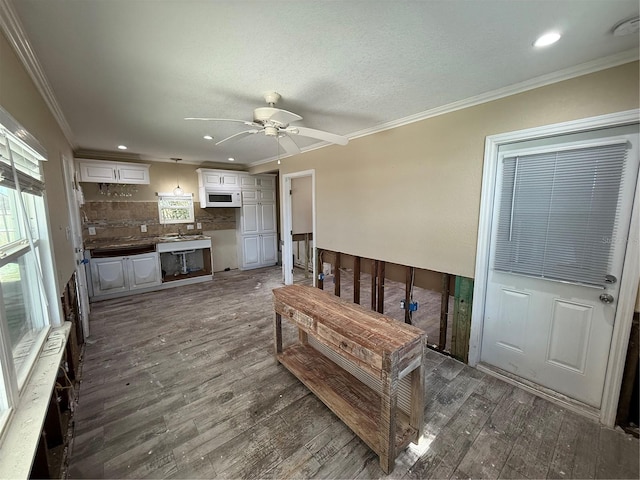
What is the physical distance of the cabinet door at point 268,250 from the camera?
6.02 m

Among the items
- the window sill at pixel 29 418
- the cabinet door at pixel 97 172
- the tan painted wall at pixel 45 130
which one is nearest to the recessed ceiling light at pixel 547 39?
the tan painted wall at pixel 45 130

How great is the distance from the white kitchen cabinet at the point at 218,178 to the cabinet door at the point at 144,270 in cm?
170

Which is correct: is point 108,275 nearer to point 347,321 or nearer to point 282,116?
point 282,116

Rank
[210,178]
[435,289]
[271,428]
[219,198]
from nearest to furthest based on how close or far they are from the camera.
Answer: [271,428], [435,289], [210,178], [219,198]

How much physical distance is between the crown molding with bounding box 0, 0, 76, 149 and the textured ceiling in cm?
3

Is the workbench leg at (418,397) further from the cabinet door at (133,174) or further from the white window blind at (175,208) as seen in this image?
the white window blind at (175,208)

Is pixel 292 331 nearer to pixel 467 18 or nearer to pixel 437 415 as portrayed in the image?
pixel 437 415

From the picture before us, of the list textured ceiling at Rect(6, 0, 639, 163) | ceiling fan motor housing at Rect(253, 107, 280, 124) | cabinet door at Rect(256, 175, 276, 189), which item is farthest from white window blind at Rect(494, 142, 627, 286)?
cabinet door at Rect(256, 175, 276, 189)

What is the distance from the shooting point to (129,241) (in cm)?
453

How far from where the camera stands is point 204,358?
8.34 ft

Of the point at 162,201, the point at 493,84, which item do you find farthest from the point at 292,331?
the point at 162,201

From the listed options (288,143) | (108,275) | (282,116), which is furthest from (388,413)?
(108,275)

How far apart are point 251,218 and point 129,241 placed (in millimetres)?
2300

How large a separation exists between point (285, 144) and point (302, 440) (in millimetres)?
2403
